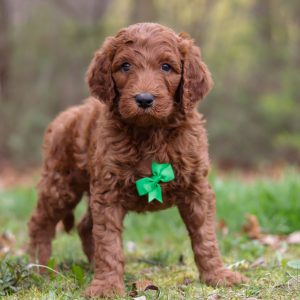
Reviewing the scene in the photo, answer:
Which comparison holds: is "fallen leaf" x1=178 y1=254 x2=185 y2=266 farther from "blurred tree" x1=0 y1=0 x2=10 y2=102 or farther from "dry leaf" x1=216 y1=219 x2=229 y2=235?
"blurred tree" x1=0 y1=0 x2=10 y2=102

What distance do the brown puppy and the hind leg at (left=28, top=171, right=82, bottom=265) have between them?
2.36 feet

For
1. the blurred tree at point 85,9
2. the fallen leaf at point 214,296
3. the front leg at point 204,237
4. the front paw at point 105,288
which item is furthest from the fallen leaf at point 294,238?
the blurred tree at point 85,9

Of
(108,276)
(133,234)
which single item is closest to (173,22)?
(133,234)

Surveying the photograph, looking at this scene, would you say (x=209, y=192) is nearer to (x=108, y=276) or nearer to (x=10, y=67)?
(x=108, y=276)

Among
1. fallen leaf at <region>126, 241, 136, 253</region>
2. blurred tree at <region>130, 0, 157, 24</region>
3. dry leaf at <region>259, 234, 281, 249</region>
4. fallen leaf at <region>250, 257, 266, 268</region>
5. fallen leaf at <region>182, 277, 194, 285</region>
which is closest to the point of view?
fallen leaf at <region>182, 277, 194, 285</region>

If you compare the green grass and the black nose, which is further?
the green grass

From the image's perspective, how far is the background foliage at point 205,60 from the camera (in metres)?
17.8

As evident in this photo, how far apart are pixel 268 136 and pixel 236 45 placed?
285 centimetres

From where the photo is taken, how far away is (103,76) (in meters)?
4.58

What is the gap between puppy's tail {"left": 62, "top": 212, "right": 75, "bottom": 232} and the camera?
19.1ft

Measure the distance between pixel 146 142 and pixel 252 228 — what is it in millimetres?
2847

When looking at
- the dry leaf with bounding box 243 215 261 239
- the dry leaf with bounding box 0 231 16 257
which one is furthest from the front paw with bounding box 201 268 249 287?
the dry leaf with bounding box 0 231 16 257

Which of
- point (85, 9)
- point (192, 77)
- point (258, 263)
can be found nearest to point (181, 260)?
point (258, 263)

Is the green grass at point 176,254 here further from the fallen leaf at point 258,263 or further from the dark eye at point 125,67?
the dark eye at point 125,67
